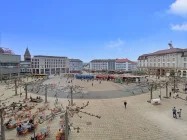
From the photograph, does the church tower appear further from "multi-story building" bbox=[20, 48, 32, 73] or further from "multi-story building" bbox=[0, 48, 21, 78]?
"multi-story building" bbox=[0, 48, 21, 78]

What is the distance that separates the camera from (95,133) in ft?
52.1

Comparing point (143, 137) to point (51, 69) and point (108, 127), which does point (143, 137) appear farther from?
point (51, 69)

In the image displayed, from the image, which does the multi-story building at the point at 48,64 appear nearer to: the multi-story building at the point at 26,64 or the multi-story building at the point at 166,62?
the multi-story building at the point at 26,64

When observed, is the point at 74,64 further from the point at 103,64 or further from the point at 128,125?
the point at 128,125

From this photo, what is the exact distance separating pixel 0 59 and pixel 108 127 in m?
84.2

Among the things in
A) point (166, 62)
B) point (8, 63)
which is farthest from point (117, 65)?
point (8, 63)

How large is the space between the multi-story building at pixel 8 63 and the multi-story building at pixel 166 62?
88.8m

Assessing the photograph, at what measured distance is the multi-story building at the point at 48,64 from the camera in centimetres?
11931

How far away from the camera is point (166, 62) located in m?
84.5

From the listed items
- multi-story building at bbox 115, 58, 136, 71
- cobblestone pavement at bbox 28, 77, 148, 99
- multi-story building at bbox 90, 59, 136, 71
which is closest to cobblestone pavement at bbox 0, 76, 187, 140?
cobblestone pavement at bbox 28, 77, 148, 99

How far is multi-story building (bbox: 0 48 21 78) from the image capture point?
81438 mm

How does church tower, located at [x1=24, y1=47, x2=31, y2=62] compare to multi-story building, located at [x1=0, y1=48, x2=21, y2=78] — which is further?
church tower, located at [x1=24, y1=47, x2=31, y2=62]

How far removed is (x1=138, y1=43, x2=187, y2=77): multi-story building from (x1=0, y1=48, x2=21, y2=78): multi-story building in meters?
88.8

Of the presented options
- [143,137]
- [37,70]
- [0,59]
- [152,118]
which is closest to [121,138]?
[143,137]
